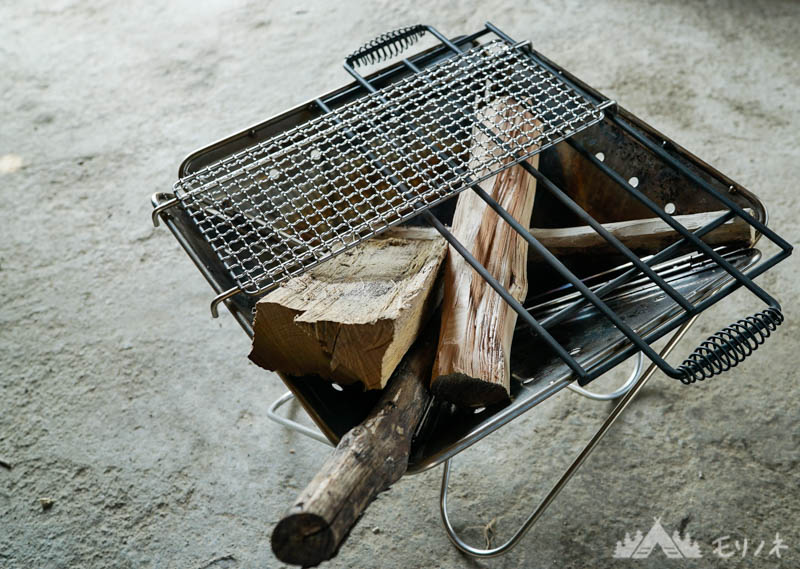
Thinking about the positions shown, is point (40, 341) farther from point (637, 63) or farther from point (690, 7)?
point (690, 7)

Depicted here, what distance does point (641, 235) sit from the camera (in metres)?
1.28

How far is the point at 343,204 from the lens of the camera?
4.45ft

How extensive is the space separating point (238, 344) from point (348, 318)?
1052mm

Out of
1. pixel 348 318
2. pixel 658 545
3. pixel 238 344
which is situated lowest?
pixel 658 545

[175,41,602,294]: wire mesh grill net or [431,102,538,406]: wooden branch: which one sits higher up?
[175,41,602,294]: wire mesh grill net

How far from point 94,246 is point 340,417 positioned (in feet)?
4.84

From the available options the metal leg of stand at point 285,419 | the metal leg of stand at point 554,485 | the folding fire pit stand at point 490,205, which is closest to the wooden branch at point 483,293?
the folding fire pit stand at point 490,205

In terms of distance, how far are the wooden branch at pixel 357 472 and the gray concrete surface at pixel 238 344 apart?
0.67 m

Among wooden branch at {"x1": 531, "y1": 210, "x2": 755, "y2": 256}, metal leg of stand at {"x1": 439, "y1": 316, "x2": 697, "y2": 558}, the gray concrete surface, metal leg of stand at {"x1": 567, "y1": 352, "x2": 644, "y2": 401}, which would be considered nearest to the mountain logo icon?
the gray concrete surface

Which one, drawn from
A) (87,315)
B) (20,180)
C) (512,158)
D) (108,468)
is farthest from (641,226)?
(20,180)

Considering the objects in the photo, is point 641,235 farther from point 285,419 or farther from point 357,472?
point 285,419

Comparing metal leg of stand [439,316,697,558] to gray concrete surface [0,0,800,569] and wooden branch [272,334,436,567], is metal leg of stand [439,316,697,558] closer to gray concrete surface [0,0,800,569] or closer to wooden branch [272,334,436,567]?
gray concrete surface [0,0,800,569]

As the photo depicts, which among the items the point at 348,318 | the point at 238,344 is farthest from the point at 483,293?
the point at 238,344

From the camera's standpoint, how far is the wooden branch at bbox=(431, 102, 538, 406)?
105 cm
